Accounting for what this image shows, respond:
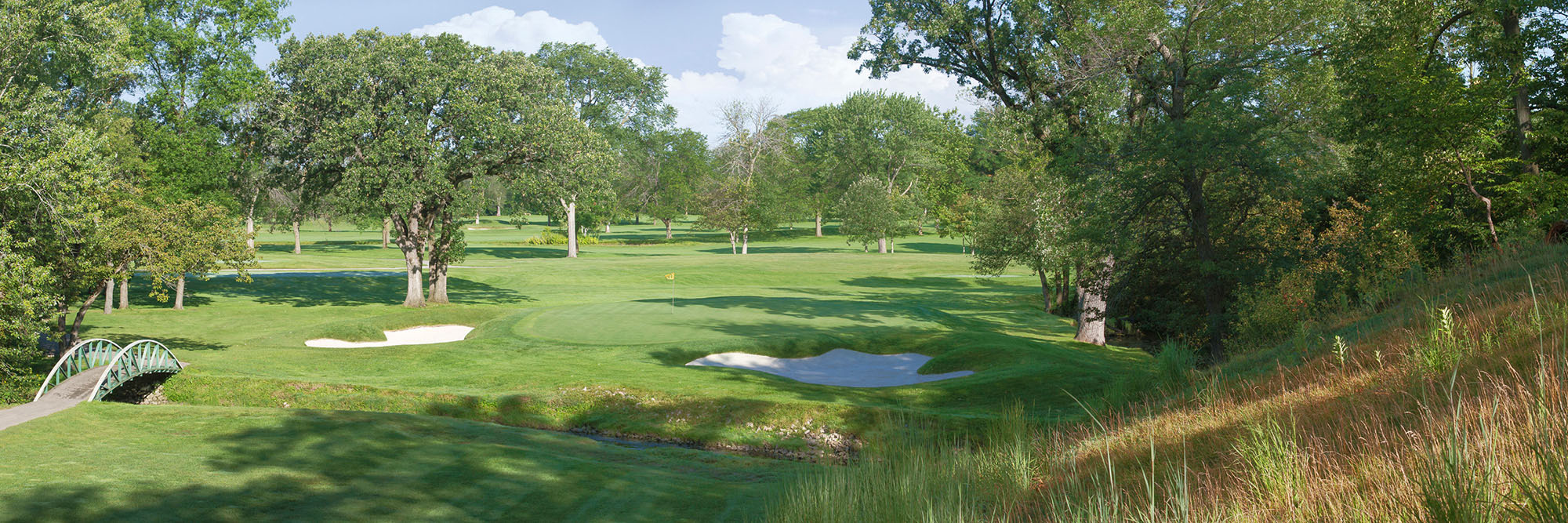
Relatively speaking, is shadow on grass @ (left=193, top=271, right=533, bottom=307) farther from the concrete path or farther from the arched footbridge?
the concrete path

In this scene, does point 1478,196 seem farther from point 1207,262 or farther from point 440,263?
point 440,263

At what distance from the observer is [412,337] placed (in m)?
30.5

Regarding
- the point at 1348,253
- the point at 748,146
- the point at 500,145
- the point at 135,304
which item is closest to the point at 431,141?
the point at 500,145

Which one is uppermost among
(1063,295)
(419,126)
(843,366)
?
(419,126)

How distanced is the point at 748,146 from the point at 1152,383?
75856mm

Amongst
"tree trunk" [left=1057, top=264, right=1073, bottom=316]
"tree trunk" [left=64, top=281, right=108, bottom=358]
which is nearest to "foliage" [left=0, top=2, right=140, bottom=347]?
"tree trunk" [left=64, top=281, right=108, bottom=358]

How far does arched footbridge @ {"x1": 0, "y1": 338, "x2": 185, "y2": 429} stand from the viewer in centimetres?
1347

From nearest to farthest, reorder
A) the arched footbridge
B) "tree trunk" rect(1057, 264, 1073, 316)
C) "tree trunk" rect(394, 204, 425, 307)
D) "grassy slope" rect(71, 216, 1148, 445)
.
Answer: the arched footbridge, "grassy slope" rect(71, 216, 1148, 445), "tree trunk" rect(394, 204, 425, 307), "tree trunk" rect(1057, 264, 1073, 316)

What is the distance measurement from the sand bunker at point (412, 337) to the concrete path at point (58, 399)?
1108 centimetres

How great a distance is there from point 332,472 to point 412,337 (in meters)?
21.9

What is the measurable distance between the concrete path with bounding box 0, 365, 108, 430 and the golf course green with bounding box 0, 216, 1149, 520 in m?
0.54

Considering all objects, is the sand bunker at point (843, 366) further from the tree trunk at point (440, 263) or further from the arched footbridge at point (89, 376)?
the tree trunk at point (440, 263)

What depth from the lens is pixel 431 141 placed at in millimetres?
34531

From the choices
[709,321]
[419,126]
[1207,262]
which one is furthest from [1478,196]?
[419,126]
